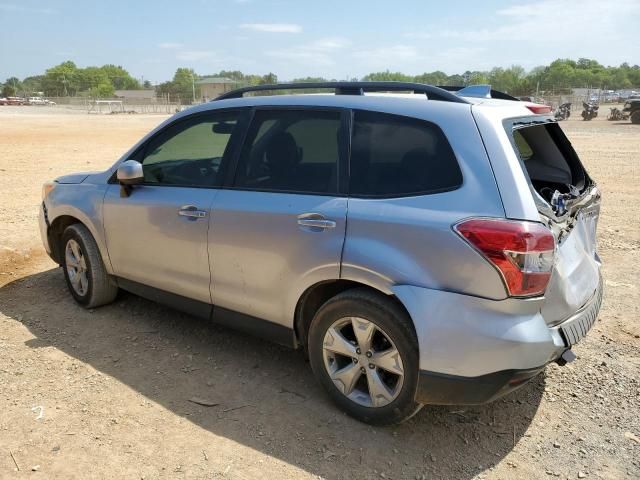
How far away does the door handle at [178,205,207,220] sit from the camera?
359 cm

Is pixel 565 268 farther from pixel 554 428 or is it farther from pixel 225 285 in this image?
pixel 225 285

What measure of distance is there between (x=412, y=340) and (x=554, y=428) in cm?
107

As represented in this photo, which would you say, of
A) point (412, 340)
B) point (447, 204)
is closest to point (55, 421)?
point (412, 340)

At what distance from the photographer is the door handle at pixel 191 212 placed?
3.59 meters

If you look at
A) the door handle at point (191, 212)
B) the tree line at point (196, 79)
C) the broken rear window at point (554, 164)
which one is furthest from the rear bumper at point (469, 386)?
the tree line at point (196, 79)

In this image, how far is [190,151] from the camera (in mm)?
3988

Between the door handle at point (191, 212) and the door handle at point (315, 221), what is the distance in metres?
0.81

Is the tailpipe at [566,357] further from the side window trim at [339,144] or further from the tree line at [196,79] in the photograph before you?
the tree line at [196,79]

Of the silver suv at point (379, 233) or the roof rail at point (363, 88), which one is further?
the roof rail at point (363, 88)

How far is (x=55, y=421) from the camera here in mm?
3143

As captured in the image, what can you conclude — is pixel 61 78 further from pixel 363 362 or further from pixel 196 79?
pixel 363 362

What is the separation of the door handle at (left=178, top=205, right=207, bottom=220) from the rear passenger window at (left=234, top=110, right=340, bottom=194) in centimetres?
31

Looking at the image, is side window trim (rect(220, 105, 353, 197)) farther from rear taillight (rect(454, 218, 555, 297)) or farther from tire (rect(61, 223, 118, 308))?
tire (rect(61, 223, 118, 308))

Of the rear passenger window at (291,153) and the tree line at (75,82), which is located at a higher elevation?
the tree line at (75,82)
